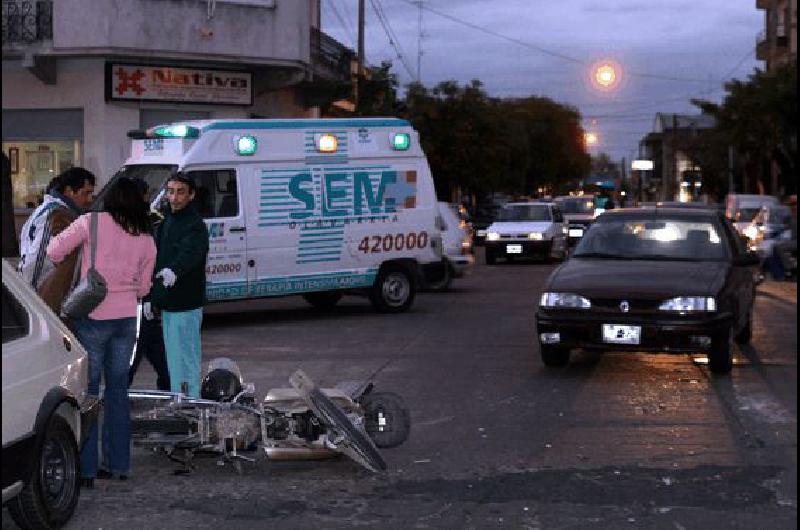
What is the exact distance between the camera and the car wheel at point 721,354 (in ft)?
36.8

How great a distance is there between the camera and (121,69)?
1061 inches

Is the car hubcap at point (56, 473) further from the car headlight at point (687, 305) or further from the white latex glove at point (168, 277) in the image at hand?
the car headlight at point (687, 305)

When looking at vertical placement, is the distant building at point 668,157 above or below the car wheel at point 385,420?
above

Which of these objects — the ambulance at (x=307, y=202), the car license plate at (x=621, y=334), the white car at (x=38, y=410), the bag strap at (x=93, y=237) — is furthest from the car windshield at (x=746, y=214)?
the white car at (x=38, y=410)

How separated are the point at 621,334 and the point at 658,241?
5.61ft

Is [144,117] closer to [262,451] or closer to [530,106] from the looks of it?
[262,451]

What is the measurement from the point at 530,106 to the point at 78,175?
99.6 metres

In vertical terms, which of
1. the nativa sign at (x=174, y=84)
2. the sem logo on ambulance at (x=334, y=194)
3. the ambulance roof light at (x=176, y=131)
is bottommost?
the sem logo on ambulance at (x=334, y=194)

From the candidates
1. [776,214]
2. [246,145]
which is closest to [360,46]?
[776,214]

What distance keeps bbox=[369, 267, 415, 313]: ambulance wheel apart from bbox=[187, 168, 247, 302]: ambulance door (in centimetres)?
250

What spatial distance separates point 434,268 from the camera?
18.3m

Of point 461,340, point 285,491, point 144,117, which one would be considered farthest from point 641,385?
point 144,117

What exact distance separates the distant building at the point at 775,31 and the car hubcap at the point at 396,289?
43356mm

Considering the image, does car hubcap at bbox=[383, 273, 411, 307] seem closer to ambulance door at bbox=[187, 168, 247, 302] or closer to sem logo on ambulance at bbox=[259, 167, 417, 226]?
sem logo on ambulance at bbox=[259, 167, 417, 226]
